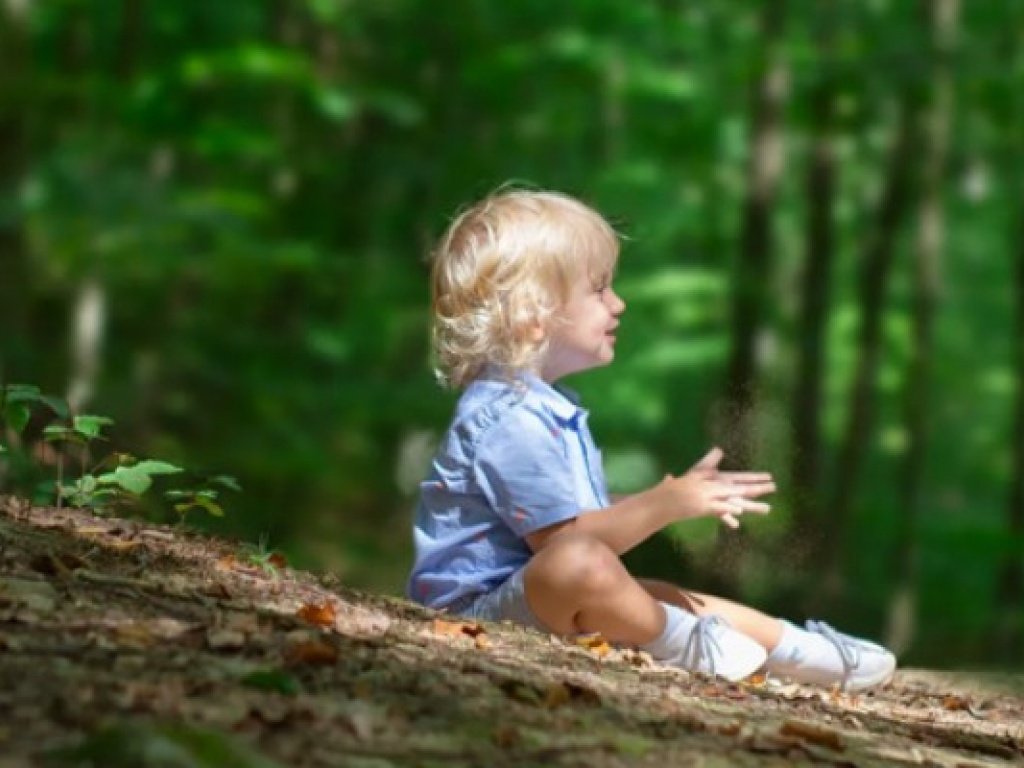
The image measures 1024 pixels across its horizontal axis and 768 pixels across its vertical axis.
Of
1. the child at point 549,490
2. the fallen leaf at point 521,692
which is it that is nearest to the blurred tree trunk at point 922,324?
the child at point 549,490

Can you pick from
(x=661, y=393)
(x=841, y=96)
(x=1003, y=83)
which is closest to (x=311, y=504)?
(x=661, y=393)

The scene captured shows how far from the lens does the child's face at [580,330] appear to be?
13.6 ft

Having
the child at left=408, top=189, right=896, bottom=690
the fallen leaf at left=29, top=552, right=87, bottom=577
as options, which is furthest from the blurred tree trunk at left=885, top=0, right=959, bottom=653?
the fallen leaf at left=29, top=552, right=87, bottom=577

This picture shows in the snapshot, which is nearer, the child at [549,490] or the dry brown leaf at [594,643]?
the dry brown leaf at [594,643]

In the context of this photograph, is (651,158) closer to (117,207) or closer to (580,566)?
(117,207)

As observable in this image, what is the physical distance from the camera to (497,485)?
3.87 meters

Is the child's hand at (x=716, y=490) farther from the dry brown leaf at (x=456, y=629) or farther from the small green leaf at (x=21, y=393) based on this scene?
the small green leaf at (x=21, y=393)

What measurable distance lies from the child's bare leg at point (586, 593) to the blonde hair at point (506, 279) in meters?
0.63

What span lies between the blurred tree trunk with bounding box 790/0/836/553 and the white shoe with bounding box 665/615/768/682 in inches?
381

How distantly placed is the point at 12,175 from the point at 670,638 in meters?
6.26

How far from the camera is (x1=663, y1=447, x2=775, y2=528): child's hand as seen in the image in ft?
11.7

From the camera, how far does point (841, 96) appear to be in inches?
559

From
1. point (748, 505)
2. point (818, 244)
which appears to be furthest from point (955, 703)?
point (818, 244)

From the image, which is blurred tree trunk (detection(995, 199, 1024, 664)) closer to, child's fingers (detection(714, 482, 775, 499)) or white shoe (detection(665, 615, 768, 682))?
white shoe (detection(665, 615, 768, 682))
